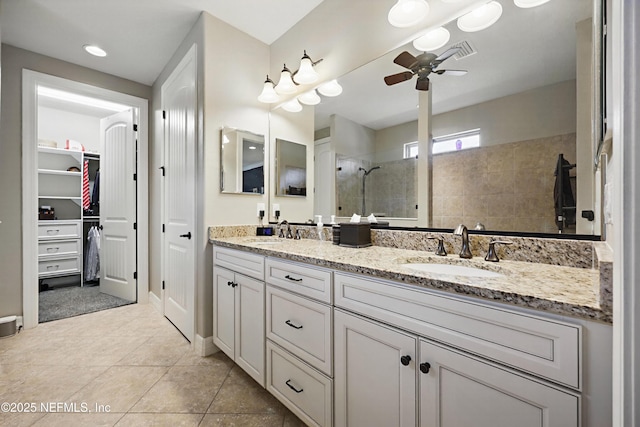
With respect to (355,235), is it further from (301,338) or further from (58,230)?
(58,230)

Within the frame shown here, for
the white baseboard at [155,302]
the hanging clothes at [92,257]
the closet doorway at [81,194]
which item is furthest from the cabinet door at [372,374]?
the hanging clothes at [92,257]

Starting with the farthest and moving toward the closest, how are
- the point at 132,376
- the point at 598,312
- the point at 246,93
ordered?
1. the point at 246,93
2. the point at 132,376
3. the point at 598,312

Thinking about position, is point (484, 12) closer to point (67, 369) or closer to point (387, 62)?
point (387, 62)

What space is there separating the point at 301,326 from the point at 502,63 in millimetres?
1520

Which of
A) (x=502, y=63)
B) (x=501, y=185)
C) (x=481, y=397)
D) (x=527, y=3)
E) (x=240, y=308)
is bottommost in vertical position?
(x=240, y=308)

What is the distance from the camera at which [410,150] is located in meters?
1.53

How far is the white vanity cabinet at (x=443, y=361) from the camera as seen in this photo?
628 mm

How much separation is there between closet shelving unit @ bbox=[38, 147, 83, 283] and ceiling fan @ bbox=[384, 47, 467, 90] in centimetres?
446

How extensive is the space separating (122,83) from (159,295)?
247 centimetres

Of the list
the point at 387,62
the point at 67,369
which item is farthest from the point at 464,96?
the point at 67,369

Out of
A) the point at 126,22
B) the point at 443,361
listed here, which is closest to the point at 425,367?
the point at 443,361

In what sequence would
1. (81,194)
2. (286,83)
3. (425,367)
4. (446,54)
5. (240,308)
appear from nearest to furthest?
(425,367)
(446,54)
(240,308)
(286,83)
(81,194)

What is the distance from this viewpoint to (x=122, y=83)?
3107 millimetres

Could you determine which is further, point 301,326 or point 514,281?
point 301,326
